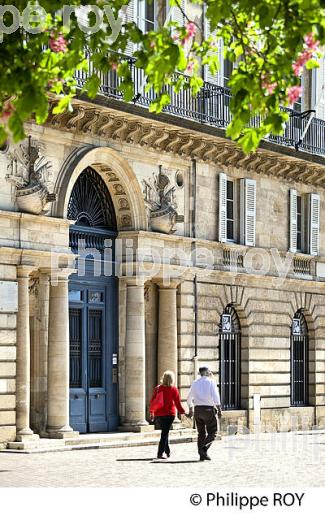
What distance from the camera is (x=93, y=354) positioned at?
30.2 meters

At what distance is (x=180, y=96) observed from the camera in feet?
104

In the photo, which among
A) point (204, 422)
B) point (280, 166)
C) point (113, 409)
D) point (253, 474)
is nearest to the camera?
point (253, 474)

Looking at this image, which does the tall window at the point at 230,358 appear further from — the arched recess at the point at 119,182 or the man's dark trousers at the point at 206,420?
the man's dark trousers at the point at 206,420

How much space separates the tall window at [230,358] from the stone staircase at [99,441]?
252 centimetres

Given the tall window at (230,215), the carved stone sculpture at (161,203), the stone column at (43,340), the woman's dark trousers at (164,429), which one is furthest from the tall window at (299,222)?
the woman's dark trousers at (164,429)

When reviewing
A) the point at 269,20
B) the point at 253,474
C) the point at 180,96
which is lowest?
the point at 253,474

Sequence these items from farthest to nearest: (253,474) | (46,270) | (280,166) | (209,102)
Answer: (280,166), (209,102), (46,270), (253,474)

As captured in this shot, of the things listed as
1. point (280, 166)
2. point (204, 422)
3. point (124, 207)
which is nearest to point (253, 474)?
point (204, 422)

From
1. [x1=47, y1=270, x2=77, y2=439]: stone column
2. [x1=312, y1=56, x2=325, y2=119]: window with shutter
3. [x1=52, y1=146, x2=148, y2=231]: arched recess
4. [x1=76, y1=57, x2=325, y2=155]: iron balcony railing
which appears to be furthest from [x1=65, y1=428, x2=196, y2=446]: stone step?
[x1=312, y1=56, x2=325, y2=119]: window with shutter

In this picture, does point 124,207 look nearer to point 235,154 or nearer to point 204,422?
point 235,154

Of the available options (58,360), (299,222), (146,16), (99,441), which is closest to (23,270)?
(58,360)

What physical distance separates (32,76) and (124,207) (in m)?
19.1

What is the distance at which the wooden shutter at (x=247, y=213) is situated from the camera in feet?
114

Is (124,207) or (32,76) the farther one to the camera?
(124,207)
